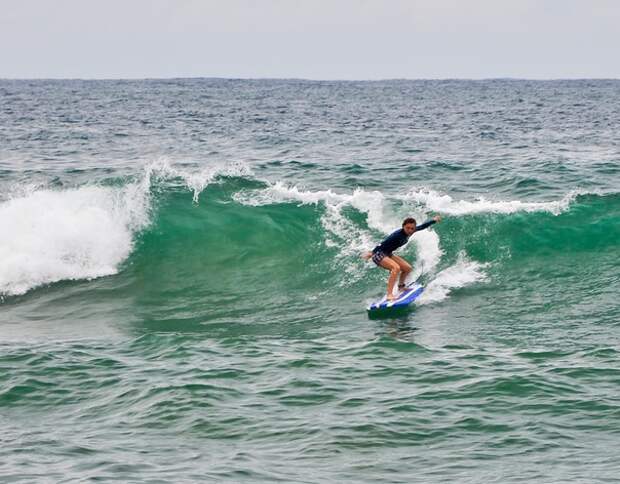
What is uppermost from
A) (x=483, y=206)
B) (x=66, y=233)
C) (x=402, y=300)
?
(x=483, y=206)

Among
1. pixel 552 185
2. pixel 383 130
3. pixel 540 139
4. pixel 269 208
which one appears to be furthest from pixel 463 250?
pixel 383 130

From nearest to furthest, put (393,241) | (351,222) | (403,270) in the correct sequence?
1. (393,241)
2. (403,270)
3. (351,222)

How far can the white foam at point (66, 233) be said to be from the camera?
18609 mm

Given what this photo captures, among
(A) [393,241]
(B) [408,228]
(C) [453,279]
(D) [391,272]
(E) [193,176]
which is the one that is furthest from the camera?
(E) [193,176]

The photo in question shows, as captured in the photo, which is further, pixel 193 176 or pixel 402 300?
pixel 193 176

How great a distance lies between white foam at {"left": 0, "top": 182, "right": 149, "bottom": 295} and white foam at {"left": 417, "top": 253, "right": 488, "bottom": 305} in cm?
660

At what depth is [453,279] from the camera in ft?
57.2

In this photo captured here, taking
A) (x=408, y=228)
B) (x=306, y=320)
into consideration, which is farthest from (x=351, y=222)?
(x=306, y=320)

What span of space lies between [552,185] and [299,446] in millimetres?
17140

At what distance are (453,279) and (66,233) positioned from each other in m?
8.11

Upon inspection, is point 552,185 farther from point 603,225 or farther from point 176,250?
point 176,250

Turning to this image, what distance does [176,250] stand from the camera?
20.2 m

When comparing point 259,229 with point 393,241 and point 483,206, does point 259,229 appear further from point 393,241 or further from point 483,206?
point 393,241

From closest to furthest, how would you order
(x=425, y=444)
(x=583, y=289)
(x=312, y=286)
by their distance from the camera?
(x=425, y=444), (x=583, y=289), (x=312, y=286)
